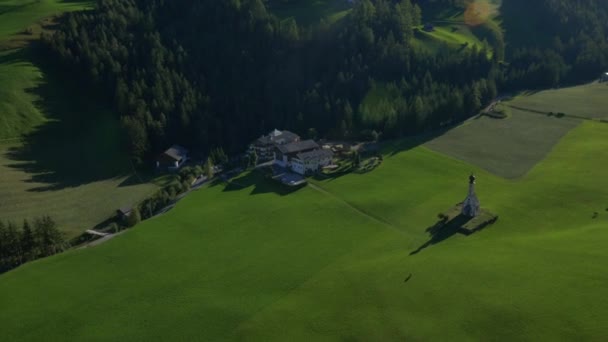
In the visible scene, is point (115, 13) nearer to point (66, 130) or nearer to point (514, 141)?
point (66, 130)

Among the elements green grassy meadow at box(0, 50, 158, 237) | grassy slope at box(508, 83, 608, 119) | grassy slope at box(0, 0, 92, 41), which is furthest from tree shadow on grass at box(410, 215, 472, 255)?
grassy slope at box(0, 0, 92, 41)

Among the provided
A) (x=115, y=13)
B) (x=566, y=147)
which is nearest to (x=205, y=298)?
(x=566, y=147)

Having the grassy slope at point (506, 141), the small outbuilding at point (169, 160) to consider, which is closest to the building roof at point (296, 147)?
the small outbuilding at point (169, 160)

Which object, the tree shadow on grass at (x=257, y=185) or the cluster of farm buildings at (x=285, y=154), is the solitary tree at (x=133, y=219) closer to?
the tree shadow on grass at (x=257, y=185)

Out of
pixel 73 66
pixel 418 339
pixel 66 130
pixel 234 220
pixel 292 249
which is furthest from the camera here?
pixel 73 66

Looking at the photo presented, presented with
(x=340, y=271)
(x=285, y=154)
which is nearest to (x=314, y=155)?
(x=285, y=154)

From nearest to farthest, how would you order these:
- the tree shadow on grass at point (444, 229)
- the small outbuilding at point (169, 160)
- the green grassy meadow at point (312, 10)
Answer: the tree shadow on grass at point (444, 229) < the small outbuilding at point (169, 160) < the green grassy meadow at point (312, 10)
